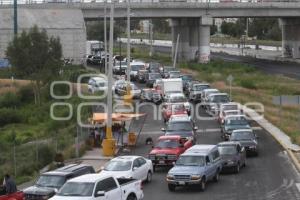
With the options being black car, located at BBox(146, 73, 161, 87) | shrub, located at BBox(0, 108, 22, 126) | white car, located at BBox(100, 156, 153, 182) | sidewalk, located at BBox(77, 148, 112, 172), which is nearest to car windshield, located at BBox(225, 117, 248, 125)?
sidewalk, located at BBox(77, 148, 112, 172)

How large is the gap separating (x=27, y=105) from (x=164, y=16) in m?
45.8

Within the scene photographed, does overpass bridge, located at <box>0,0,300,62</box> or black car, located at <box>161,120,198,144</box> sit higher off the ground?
overpass bridge, located at <box>0,0,300,62</box>

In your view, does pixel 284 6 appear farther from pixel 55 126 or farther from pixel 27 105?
pixel 55 126

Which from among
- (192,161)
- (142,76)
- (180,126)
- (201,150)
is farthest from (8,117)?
(192,161)

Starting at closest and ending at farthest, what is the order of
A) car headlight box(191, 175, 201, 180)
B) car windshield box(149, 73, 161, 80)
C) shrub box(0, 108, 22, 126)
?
1. car headlight box(191, 175, 201, 180)
2. shrub box(0, 108, 22, 126)
3. car windshield box(149, 73, 161, 80)

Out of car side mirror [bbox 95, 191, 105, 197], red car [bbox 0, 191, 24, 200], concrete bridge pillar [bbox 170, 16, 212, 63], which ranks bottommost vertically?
red car [bbox 0, 191, 24, 200]

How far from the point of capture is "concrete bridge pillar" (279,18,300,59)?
4942 inches

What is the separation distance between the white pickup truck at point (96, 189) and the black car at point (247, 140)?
48.0ft

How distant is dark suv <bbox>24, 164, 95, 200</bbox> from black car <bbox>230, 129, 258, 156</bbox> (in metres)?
12.5

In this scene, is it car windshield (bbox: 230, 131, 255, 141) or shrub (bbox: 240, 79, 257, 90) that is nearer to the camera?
car windshield (bbox: 230, 131, 255, 141)

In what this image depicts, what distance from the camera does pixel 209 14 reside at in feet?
356

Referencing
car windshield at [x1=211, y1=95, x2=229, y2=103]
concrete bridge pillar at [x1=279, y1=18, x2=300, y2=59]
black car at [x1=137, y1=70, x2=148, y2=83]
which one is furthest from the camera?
concrete bridge pillar at [x1=279, y1=18, x2=300, y2=59]

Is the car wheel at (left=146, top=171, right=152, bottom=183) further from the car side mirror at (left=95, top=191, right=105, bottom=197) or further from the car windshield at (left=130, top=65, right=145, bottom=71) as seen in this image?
the car windshield at (left=130, top=65, right=145, bottom=71)

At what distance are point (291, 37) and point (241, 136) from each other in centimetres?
9334
